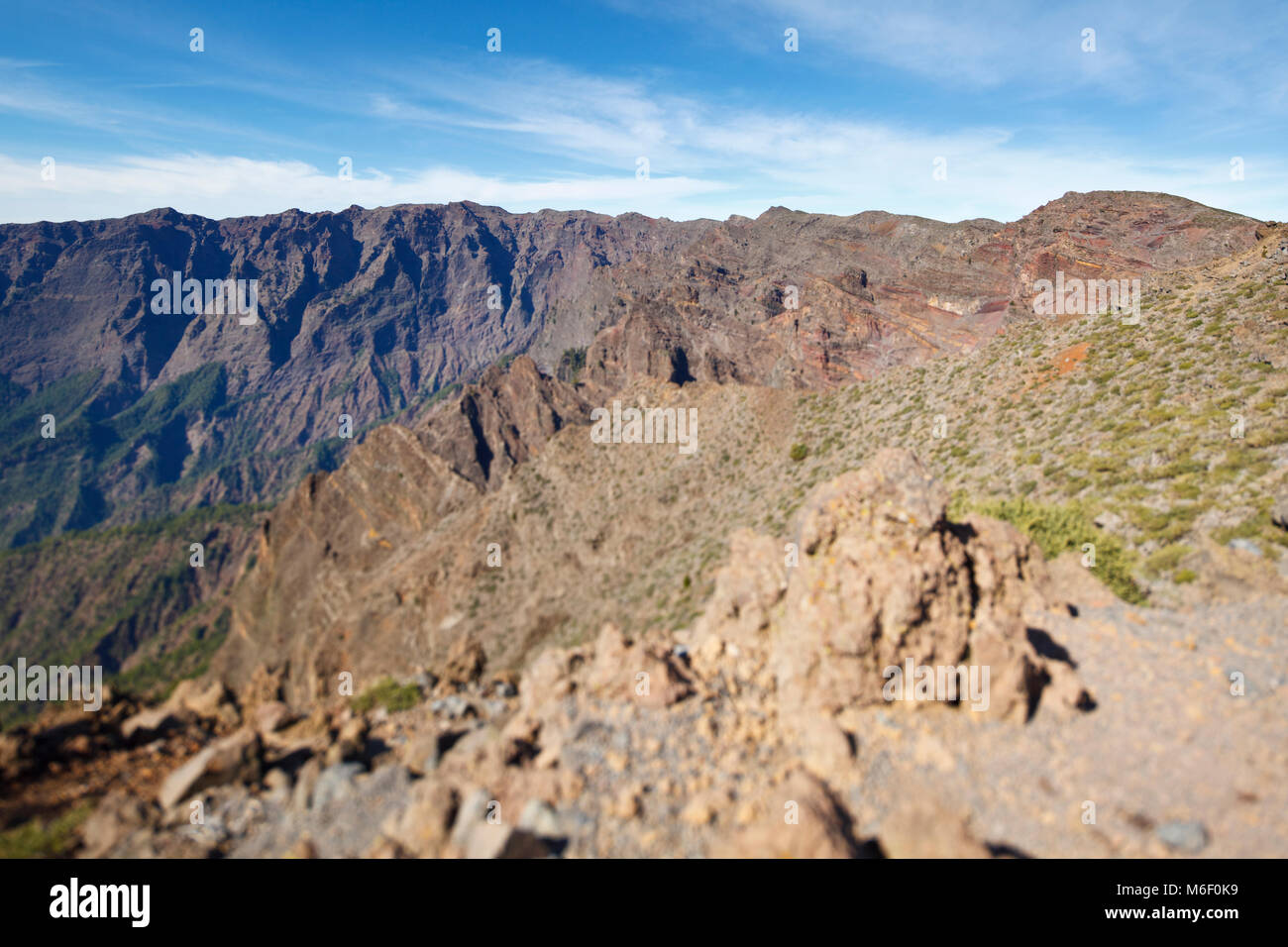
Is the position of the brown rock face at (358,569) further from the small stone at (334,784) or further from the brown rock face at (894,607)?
the brown rock face at (894,607)

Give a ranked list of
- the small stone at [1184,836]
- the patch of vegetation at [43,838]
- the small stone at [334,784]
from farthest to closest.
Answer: the small stone at [334,784] < the patch of vegetation at [43,838] < the small stone at [1184,836]

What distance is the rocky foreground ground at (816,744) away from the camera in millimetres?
12805

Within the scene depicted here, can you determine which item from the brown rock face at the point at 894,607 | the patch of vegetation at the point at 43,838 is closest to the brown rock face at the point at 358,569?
the patch of vegetation at the point at 43,838

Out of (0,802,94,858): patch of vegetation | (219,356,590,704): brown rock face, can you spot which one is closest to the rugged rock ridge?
(0,802,94,858): patch of vegetation

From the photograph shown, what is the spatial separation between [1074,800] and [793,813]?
23.8ft

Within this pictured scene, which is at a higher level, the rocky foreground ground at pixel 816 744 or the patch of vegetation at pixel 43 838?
the rocky foreground ground at pixel 816 744

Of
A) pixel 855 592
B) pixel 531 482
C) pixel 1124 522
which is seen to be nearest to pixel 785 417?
pixel 531 482

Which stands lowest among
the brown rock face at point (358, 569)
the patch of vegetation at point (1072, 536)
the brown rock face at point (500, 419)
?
the brown rock face at point (358, 569)

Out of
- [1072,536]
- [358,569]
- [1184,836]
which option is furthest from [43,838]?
[358,569]

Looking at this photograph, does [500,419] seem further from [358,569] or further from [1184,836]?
[1184,836]

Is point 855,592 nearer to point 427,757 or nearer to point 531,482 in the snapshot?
point 427,757

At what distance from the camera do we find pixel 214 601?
121438mm

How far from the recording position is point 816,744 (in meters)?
14.9

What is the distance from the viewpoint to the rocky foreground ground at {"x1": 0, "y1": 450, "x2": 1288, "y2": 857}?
1280 cm
